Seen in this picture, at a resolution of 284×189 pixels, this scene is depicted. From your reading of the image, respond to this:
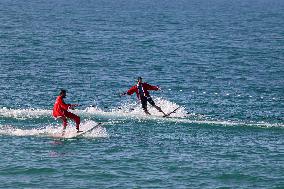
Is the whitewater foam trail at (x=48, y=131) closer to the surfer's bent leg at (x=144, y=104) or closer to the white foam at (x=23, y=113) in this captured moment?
the white foam at (x=23, y=113)

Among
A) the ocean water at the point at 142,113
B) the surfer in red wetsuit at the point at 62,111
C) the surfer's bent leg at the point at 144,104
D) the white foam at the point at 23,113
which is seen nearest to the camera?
the ocean water at the point at 142,113

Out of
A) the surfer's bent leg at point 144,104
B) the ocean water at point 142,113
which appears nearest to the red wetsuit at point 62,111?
the ocean water at point 142,113

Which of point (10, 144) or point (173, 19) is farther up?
point (173, 19)

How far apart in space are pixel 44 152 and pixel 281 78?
34756 millimetres

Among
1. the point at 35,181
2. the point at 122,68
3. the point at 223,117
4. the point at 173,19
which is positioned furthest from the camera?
the point at 173,19

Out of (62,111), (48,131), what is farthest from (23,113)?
(62,111)

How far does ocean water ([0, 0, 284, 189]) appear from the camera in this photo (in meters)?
36.2

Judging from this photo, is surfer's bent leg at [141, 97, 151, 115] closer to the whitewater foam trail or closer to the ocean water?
the ocean water

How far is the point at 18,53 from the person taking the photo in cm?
8050

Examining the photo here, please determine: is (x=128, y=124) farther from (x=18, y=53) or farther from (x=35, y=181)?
(x=18, y=53)

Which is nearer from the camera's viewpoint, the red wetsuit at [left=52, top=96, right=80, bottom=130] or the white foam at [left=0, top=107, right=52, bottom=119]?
the red wetsuit at [left=52, top=96, right=80, bottom=130]

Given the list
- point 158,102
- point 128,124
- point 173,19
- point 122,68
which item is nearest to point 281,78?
point 122,68

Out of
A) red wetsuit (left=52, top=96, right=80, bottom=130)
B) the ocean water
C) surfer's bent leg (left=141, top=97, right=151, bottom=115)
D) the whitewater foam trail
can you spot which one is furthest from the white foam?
surfer's bent leg (left=141, top=97, right=151, bottom=115)

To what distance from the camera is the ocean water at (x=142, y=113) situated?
36250mm
